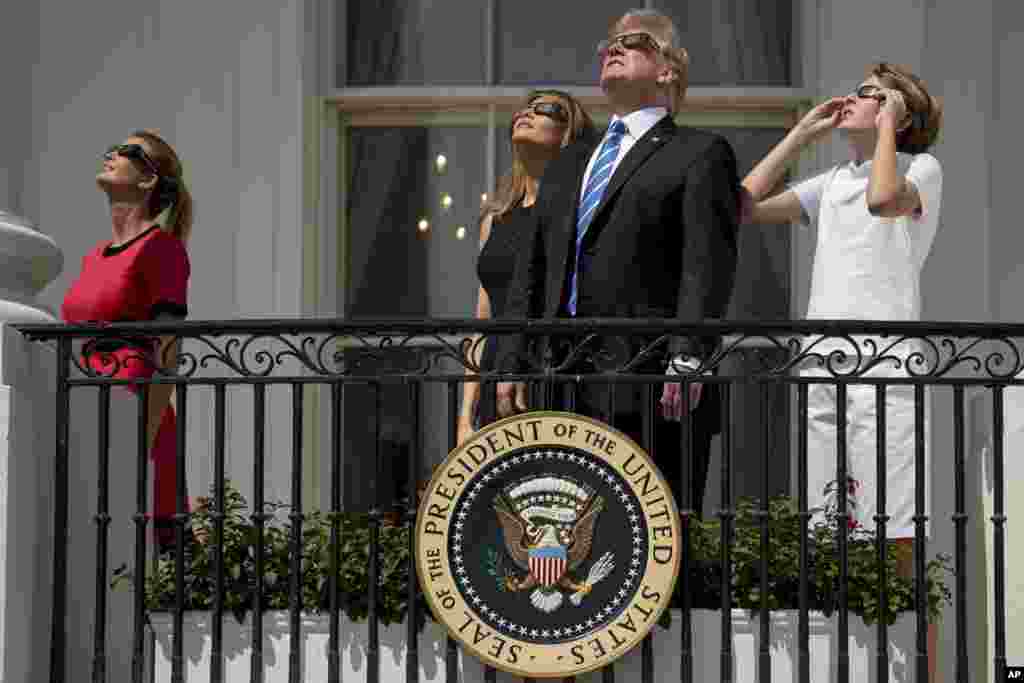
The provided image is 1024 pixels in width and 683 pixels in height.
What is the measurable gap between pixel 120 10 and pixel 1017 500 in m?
4.46

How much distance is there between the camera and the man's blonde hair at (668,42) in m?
7.99

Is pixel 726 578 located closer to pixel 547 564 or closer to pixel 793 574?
pixel 793 574

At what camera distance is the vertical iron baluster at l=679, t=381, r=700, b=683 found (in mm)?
7469

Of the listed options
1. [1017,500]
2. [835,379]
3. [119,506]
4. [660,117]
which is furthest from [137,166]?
[1017,500]

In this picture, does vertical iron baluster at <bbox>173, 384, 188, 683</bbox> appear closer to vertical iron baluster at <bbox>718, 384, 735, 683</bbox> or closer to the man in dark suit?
the man in dark suit

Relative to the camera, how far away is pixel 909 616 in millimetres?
7699

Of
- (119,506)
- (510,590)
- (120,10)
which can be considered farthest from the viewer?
(120,10)

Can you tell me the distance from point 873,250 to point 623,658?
5.47 ft

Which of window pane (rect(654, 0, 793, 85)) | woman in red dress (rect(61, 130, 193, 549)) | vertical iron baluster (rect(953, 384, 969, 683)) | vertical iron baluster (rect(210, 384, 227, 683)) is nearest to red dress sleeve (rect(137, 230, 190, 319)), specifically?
woman in red dress (rect(61, 130, 193, 549))

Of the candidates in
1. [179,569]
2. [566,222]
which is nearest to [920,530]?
[566,222]

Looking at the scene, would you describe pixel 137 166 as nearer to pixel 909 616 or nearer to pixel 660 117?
pixel 660 117

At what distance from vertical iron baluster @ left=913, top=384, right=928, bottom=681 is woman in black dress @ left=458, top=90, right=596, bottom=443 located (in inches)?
58.1

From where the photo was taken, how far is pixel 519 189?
857cm

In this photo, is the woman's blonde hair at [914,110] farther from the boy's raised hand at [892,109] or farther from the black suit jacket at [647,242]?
the black suit jacket at [647,242]
